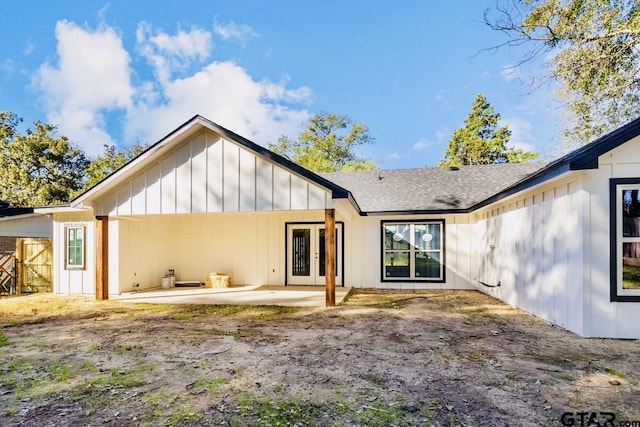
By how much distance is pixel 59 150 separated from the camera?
2467 centimetres

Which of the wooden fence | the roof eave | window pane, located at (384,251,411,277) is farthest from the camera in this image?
window pane, located at (384,251,411,277)

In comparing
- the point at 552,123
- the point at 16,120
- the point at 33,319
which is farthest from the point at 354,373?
the point at 16,120

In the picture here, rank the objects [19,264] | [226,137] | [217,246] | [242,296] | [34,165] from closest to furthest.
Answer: [226,137], [242,296], [19,264], [217,246], [34,165]

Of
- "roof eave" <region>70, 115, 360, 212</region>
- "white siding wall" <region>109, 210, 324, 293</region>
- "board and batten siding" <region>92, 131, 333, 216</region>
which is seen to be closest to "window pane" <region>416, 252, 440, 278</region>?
"white siding wall" <region>109, 210, 324, 293</region>

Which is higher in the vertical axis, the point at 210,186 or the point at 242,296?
the point at 210,186

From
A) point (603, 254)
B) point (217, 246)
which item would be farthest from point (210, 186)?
point (603, 254)

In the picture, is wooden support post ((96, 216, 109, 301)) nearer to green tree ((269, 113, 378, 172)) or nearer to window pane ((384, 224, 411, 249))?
window pane ((384, 224, 411, 249))

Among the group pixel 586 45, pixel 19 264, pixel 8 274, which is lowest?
pixel 8 274

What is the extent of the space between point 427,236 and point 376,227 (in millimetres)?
1571

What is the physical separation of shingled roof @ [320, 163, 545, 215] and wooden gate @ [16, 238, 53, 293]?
31.8 feet

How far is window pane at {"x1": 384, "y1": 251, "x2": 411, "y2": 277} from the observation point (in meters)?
10.7

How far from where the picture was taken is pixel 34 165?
2445cm

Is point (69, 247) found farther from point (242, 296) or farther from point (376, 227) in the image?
point (376, 227)

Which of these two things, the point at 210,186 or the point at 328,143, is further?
the point at 328,143
